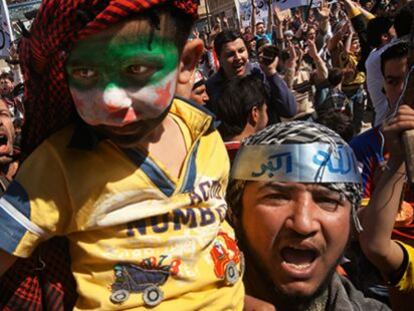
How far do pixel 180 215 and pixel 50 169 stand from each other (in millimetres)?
367

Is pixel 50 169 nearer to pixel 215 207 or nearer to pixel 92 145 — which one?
pixel 92 145

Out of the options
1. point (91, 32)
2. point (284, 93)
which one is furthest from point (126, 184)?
point (284, 93)

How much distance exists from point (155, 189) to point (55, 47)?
0.45 meters

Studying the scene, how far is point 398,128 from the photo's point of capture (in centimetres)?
201

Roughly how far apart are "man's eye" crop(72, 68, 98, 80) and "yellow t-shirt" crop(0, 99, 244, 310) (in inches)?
7.7

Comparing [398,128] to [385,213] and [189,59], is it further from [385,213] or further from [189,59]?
[189,59]

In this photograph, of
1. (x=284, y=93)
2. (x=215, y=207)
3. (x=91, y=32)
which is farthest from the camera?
(x=284, y=93)

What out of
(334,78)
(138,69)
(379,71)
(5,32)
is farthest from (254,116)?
(5,32)

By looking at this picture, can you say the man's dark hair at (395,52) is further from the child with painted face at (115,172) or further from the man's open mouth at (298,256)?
the child with painted face at (115,172)

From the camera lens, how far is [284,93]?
15.9 feet

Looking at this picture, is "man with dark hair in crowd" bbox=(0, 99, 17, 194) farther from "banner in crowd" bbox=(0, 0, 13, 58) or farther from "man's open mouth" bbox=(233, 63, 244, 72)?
"banner in crowd" bbox=(0, 0, 13, 58)

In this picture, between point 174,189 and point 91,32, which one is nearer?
point 91,32

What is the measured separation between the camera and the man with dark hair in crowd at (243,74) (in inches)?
190

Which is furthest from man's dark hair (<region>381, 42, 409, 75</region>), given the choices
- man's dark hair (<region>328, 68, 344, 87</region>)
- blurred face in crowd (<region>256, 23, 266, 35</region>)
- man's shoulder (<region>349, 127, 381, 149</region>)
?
blurred face in crowd (<region>256, 23, 266, 35</region>)
